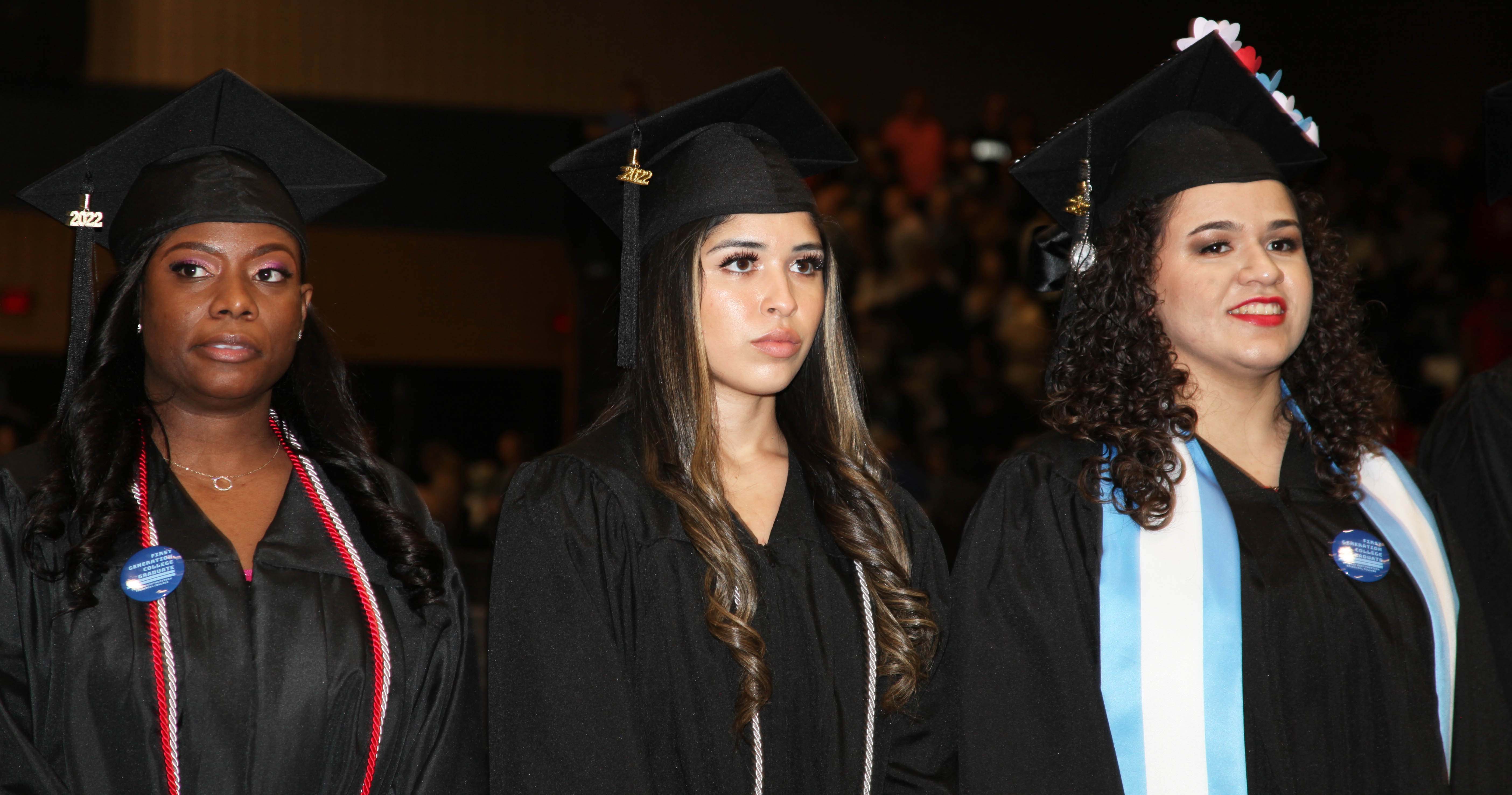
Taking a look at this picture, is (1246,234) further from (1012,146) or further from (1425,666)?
(1012,146)

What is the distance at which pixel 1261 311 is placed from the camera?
2357mm

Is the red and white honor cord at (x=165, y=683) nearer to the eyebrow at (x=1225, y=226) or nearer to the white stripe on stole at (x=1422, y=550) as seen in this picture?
the eyebrow at (x=1225, y=226)

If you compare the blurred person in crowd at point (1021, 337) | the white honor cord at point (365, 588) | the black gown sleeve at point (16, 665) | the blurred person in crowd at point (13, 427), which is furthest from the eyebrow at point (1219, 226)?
the blurred person in crowd at point (13, 427)

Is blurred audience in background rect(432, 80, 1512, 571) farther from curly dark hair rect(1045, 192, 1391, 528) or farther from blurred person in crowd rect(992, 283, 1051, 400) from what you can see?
curly dark hair rect(1045, 192, 1391, 528)

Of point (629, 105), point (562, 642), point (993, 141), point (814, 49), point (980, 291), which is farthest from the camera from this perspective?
point (814, 49)

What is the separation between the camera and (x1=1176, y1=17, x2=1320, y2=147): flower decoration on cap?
8.37 feet

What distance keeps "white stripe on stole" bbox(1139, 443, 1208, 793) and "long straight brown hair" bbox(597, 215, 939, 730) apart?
37 cm

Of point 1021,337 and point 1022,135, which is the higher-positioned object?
point 1022,135

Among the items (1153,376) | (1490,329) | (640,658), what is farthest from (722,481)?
(1490,329)

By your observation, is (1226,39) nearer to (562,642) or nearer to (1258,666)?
(1258,666)

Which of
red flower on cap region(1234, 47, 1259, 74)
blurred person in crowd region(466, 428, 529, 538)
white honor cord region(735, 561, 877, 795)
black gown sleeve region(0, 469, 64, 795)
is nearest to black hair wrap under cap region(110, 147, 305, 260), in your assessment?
black gown sleeve region(0, 469, 64, 795)

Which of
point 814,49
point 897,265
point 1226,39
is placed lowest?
point 1226,39

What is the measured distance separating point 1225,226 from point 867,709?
1062mm

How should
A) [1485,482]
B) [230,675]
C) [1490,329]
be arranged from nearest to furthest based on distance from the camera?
[230,675] < [1485,482] < [1490,329]
